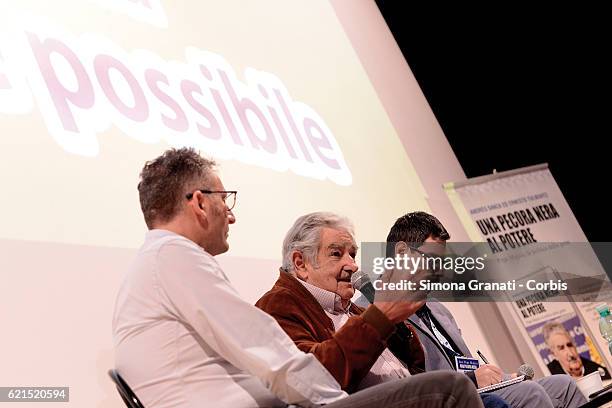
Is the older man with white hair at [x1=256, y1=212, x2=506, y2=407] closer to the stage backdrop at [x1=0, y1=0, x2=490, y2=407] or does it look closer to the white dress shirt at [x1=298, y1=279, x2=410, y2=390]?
the white dress shirt at [x1=298, y1=279, x2=410, y2=390]

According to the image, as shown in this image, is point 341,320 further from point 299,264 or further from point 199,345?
point 199,345

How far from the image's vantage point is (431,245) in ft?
11.3

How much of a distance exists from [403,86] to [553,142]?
1715 mm

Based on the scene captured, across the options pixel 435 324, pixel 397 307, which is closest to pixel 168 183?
pixel 397 307

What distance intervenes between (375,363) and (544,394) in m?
0.75

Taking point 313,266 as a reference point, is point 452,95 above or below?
above

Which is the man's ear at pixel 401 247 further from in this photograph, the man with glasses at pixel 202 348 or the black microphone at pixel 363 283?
the man with glasses at pixel 202 348

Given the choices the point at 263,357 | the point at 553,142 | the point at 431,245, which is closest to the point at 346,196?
the point at 431,245

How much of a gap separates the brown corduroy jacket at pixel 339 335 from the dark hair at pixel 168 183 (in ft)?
1.71

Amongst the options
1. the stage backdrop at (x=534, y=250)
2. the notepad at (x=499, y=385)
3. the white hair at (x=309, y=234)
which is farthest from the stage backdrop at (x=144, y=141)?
the notepad at (x=499, y=385)

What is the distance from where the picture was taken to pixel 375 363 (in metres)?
2.74

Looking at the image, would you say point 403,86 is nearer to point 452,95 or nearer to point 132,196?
point 452,95

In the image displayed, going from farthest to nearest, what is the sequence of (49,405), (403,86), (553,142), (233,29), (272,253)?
1. (553,142)
2. (403,86)
3. (233,29)
4. (272,253)
5. (49,405)

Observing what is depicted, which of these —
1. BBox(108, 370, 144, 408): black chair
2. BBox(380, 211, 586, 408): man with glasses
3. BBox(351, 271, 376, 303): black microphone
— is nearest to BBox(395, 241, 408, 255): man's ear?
BBox(380, 211, 586, 408): man with glasses
